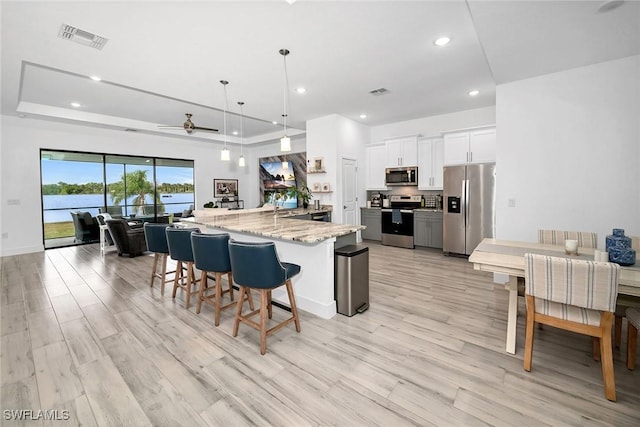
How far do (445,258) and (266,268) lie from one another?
4.34 m

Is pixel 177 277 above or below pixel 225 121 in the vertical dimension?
below

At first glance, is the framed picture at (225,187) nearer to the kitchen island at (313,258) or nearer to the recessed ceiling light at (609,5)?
the kitchen island at (313,258)

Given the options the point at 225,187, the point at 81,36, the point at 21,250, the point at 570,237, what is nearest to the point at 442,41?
the point at 570,237

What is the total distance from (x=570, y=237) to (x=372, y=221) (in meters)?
4.41

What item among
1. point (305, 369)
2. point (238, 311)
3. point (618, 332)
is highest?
point (238, 311)

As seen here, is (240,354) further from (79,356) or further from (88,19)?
(88,19)

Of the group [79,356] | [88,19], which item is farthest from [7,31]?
[79,356]

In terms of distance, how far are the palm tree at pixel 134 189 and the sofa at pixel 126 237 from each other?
2.25m

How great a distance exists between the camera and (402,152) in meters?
A: 6.50

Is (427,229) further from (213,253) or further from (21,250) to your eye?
(21,250)

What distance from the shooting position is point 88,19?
2.63m

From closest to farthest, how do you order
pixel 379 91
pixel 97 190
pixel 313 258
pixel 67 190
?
1. pixel 313 258
2. pixel 379 91
3. pixel 67 190
4. pixel 97 190

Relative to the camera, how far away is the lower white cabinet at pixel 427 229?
19.5 ft

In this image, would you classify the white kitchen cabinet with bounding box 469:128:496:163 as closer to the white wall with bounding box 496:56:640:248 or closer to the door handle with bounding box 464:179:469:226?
the door handle with bounding box 464:179:469:226
